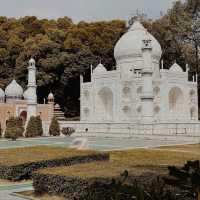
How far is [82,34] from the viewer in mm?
50844

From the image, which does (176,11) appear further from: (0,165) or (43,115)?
(0,165)

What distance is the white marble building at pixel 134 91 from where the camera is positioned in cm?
3894

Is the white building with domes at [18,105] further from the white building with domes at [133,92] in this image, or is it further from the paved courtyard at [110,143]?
the paved courtyard at [110,143]

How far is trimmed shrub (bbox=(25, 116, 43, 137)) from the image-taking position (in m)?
33.4

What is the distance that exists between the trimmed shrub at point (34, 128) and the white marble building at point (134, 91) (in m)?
6.50

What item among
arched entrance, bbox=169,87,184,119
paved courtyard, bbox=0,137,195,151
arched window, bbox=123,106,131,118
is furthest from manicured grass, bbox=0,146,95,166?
arched entrance, bbox=169,87,184,119

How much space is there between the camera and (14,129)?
3122 cm

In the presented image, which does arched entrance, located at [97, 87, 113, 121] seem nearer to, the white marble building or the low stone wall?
the white marble building

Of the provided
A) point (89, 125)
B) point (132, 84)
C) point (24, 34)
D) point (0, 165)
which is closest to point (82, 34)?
point (24, 34)

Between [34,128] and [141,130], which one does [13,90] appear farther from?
[141,130]

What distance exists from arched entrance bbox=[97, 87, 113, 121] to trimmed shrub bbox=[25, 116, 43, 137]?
939 centimetres

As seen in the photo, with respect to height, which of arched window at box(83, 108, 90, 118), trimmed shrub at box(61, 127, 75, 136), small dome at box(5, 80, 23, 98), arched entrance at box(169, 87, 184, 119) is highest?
small dome at box(5, 80, 23, 98)

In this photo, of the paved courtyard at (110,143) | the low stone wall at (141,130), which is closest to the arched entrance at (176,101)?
the low stone wall at (141,130)

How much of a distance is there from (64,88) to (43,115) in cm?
763
